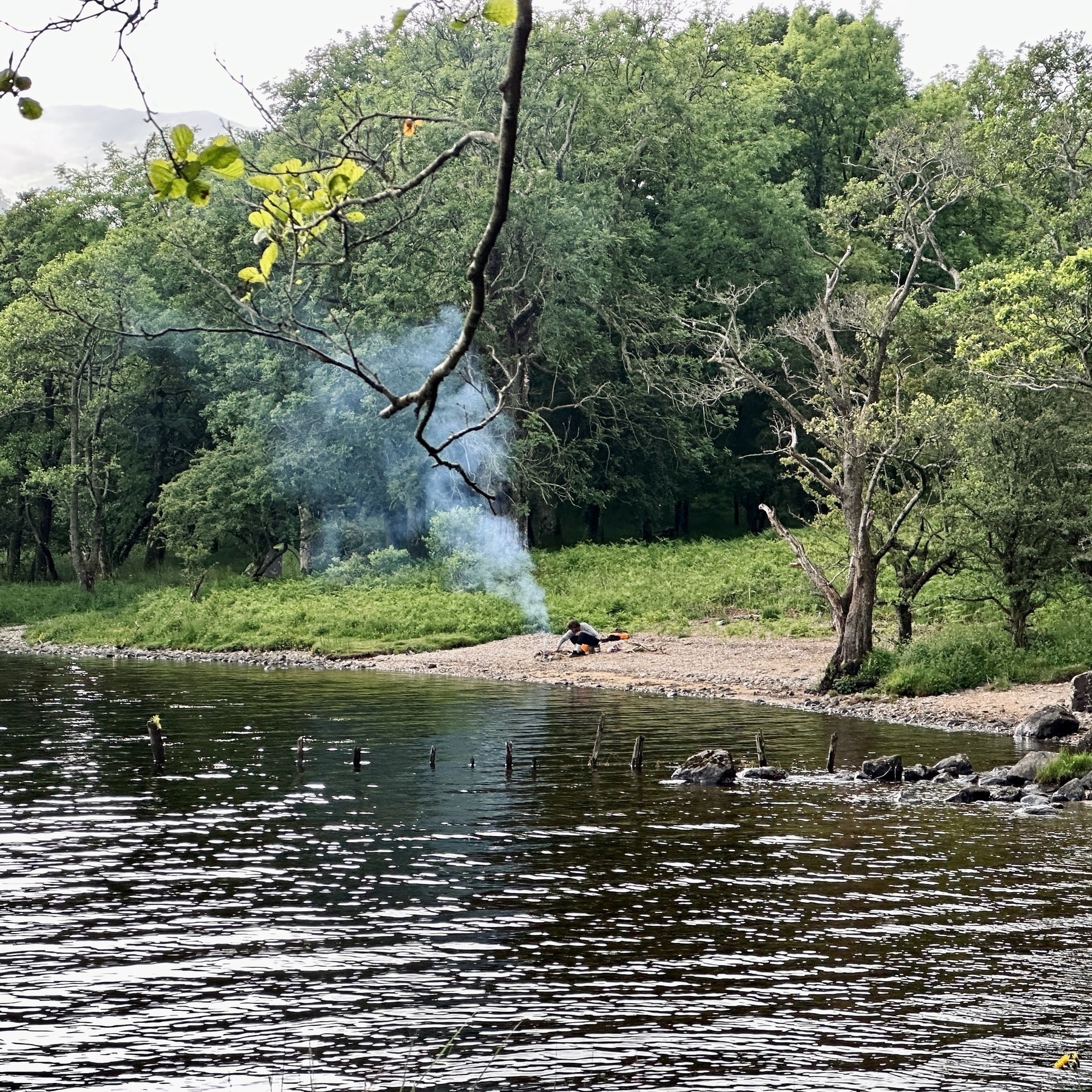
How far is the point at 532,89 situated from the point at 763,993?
159 feet

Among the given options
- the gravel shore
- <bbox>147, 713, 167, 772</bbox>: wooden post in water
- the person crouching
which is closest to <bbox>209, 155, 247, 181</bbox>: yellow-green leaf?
<bbox>147, 713, 167, 772</bbox>: wooden post in water

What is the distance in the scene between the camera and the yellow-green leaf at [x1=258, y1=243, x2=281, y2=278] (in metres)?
4.17


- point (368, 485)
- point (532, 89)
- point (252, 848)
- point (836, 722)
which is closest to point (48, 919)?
point (252, 848)

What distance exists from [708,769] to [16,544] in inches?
2033

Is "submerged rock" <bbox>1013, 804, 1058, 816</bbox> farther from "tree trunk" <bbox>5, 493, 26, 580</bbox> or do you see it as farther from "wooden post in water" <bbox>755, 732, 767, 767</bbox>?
"tree trunk" <bbox>5, 493, 26, 580</bbox>

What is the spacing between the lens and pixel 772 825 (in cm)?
1977

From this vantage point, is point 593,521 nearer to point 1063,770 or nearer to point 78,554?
point 78,554

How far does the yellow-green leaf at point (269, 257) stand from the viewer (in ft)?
13.7

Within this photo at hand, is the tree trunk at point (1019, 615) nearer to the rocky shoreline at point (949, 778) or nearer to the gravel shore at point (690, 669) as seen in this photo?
the gravel shore at point (690, 669)

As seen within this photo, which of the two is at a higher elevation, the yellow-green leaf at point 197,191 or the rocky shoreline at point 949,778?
the yellow-green leaf at point 197,191

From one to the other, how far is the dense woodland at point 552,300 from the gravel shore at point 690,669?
6.94 feet

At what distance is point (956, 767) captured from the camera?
23.5 metres

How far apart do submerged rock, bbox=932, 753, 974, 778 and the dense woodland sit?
Answer: 893 cm

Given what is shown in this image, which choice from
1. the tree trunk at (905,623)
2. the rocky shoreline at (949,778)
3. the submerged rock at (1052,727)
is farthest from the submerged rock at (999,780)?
the tree trunk at (905,623)
